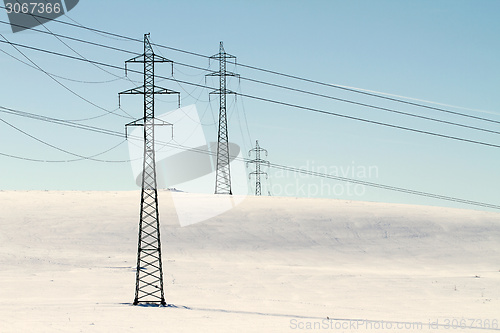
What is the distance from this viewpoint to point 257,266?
46.1 m

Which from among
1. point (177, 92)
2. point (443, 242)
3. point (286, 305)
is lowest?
point (286, 305)

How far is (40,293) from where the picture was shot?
3378cm

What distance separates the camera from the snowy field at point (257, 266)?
1048 inches

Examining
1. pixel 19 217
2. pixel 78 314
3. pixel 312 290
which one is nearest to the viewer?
pixel 78 314

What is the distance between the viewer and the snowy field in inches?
1048

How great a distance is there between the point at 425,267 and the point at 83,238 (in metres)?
26.9

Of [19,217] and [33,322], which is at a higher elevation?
[19,217]

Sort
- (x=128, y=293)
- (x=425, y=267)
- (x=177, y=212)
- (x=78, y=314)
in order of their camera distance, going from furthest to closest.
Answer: (x=177, y=212) < (x=425, y=267) < (x=128, y=293) < (x=78, y=314)

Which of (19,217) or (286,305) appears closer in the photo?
(286,305)

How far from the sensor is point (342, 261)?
4994 cm

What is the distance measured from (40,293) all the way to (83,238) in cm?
1767

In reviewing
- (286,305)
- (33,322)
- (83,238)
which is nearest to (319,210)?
(83,238)

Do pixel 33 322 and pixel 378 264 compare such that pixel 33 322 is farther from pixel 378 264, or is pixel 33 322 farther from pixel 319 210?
pixel 319 210

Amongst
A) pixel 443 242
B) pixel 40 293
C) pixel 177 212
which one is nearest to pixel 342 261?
pixel 443 242
